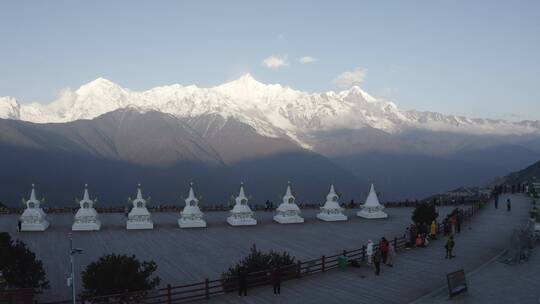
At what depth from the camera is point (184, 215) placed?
43.1 metres

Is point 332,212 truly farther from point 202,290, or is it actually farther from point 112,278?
point 112,278

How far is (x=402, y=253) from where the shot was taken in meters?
29.3

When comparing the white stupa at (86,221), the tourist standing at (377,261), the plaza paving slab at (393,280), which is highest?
the white stupa at (86,221)

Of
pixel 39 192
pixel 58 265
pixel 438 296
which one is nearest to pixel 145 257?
pixel 58 265

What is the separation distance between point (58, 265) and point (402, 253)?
1895 centimetres

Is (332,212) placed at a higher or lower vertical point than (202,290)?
higher

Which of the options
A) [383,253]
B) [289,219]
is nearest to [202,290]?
[383,253]

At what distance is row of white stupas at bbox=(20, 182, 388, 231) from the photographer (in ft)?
134

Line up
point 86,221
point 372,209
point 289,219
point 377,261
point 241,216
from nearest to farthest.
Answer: point 377,261 → point 86,221 → point 241,216 → point 289,219 → point 372,209

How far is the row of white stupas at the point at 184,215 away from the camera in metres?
40.8

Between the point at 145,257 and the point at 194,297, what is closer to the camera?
the point at 194,297

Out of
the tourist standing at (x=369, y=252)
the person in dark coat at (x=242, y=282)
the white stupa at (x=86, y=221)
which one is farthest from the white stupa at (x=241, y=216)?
the person in dark coat at (x=242, y=282)

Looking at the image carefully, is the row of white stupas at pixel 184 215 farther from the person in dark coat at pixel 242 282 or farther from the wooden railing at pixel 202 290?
the person in dark coat at pixel 242 282

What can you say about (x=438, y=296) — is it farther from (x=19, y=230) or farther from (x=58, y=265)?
(x=19, y=230)
